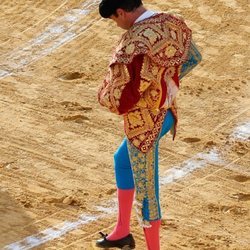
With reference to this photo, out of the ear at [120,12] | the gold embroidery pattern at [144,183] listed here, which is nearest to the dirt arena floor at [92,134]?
the gold embroidery pattern at [144,183]

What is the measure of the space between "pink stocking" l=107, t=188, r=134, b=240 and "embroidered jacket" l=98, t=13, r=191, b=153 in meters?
0.57

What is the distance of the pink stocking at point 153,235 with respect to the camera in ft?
23.0

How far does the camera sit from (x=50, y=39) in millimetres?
12070

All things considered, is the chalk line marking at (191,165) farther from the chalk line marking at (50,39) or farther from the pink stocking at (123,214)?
the chalk line marking at (50,39)

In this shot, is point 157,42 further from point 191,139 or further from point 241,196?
point 191,139

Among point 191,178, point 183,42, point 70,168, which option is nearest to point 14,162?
point 70,168

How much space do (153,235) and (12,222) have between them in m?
1.34

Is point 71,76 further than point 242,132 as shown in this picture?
Yes

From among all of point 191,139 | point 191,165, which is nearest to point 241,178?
point 191,165

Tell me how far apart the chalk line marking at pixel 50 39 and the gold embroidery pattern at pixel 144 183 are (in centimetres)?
437

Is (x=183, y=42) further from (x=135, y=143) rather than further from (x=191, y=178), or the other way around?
(x=191, y=178)

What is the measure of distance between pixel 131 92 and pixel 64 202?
1933mm

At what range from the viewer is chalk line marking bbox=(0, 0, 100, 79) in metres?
11.4

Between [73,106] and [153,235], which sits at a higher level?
[153,235]
